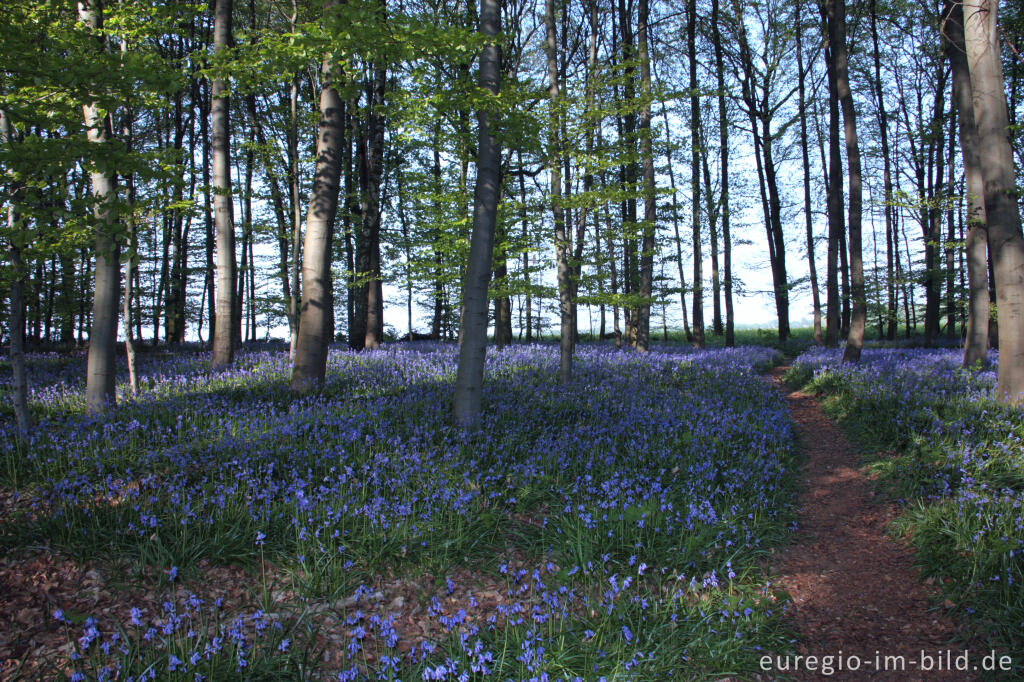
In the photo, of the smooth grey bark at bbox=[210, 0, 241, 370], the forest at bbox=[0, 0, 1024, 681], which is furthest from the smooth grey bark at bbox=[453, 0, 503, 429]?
the smooth grey bark at bbox=[210, 0, 241, 370]

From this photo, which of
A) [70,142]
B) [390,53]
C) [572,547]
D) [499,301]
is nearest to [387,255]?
[499,301]

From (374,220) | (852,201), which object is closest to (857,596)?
(852,201)

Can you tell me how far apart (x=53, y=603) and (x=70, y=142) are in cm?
385

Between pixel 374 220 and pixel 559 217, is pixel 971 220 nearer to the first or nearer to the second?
pixel 559 217

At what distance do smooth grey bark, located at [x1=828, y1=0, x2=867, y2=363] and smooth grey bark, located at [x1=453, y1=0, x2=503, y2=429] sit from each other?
434 inches

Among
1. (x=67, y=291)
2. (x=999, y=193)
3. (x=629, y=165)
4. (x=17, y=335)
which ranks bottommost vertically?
(x=17, y=335)

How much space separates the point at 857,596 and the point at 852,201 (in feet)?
41.5

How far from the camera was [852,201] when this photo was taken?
1361 centimetres

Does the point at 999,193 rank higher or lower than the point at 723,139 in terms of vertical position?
lower

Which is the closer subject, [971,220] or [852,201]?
[971,220]

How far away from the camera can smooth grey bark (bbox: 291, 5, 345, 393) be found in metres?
8.38

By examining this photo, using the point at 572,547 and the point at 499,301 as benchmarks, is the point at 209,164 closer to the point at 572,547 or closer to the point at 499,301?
the point at 499,301

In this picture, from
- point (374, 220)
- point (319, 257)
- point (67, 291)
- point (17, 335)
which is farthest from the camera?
point (67, 291)

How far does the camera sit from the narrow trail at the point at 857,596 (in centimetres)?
350
